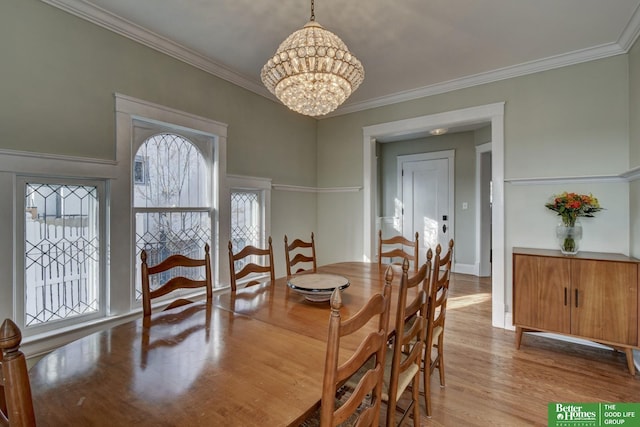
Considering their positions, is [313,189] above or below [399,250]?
above

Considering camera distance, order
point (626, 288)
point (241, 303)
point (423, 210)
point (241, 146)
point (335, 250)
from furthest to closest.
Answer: point (423, 210), point (335, 250), point (241, 146), point (626, 288), point (241, 303)

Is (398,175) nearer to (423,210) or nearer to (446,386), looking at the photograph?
(423,210)

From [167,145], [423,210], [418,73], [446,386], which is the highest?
[418,73]

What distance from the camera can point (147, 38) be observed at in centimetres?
237

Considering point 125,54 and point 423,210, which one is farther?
point 423,210

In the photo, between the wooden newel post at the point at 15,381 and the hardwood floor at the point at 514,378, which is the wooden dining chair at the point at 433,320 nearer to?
the hardwood floor at the point at 514,378

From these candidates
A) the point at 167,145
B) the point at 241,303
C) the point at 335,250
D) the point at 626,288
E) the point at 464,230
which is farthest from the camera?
the point at 464,230

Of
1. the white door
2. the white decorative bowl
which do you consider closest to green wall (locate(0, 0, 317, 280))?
the white decorative bowl

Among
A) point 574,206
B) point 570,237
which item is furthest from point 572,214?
point 570,237

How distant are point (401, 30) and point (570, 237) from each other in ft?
7.64

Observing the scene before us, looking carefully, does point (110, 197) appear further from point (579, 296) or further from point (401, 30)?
point (579, 296)

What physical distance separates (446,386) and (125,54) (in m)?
3.45

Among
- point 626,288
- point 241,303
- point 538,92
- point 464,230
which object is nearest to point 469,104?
point 538,92

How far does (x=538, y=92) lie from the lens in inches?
116
